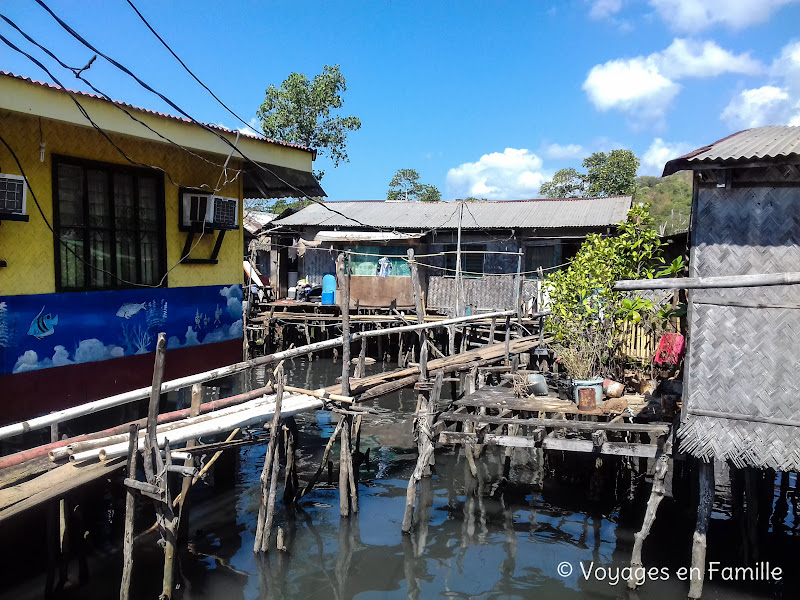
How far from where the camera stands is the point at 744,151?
244 inches

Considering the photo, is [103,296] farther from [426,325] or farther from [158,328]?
[426,325]

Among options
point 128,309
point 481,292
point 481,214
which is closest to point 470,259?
point 481,292

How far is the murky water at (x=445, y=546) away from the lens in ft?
24.9

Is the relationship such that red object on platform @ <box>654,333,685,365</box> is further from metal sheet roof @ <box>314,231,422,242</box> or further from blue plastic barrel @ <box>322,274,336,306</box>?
blue plastic barrel @ <box>322,274,336,306</box>

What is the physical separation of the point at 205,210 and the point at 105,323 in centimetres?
234

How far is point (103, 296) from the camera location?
8375 millimetres

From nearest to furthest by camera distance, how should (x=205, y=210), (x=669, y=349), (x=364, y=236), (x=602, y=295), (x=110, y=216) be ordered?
(x=110, y=216), (x=205, y=210), (x=602, y=295), (x=669, y=349), (x=364, y=236)

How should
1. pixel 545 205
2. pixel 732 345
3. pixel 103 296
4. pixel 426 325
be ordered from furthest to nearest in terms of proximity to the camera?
pixel 545 205 → pixel 426 325 → pixel 103 296 → pixel 732 345

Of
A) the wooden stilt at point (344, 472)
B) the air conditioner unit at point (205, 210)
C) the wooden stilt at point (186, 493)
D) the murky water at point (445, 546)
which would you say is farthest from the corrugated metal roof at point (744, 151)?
the air conditioner unit at point (205, 210)

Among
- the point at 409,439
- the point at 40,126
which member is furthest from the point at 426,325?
the point at 40,126

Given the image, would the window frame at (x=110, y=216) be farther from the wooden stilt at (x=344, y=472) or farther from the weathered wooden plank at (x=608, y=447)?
the weathered wooden plank at (x=608, y=447)

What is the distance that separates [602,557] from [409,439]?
5.81m

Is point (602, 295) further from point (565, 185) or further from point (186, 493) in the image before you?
point (565, 185)

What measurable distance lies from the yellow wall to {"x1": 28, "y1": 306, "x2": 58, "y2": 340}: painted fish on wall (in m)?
0.32
